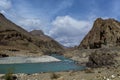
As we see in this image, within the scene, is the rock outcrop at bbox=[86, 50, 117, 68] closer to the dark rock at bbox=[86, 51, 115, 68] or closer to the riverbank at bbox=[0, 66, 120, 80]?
the dark rock at bbox=[86, 51, 115, 68]

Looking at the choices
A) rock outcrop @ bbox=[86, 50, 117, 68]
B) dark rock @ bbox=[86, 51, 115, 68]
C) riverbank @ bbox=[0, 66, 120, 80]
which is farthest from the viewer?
dark rock @ bbox=[86, 51, 115, 68]

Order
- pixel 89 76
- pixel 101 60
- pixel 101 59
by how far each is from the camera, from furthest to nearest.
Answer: pixel 101 59 → pixel 101 60 → pixel 89 76

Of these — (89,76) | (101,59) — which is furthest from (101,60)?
(89,76)

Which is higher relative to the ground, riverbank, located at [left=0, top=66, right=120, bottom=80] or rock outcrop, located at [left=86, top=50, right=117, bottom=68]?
rock outcrop, located at [left=86, top=50, right=117, bottom=68]

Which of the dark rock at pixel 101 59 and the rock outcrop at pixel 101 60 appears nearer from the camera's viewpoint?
the rock outcrop at pixel 101 60

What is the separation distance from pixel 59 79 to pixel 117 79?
14.9ft

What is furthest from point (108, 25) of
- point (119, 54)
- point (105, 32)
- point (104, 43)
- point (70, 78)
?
point (70, 78)

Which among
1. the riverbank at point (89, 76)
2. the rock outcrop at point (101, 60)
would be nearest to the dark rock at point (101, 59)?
the rock outcrop at point (101, 60)

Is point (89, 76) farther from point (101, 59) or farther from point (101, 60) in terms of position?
point (101, 59)

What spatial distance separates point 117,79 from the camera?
17.6 meters

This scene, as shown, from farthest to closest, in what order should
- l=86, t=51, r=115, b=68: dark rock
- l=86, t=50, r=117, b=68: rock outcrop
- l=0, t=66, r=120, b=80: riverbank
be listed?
l=86, t=51, r=115, b=68: dark rock < l=86, t=50, r=117, b=68: rock outcrop < l=0, t=66, r=120, b=80: riverbank

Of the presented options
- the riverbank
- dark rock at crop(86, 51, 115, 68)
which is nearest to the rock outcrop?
dark rock at crop(86, 51, 115, 68)

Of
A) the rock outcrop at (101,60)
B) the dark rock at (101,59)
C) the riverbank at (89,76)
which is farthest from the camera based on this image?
the dark rock at (101,59)

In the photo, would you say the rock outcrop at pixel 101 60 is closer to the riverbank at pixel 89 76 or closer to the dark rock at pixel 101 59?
the dark rock at pixel 101 59
